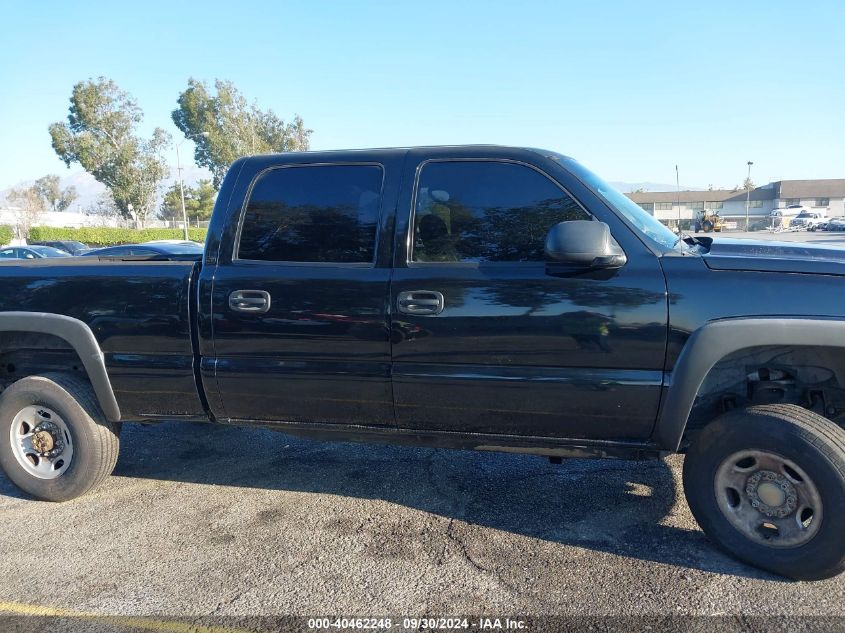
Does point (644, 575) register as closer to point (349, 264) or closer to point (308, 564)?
point (308, 564)

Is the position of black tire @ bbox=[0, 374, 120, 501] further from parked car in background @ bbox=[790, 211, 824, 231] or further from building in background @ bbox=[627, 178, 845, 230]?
building in background @ bbox=[627, 178, 845, 230]

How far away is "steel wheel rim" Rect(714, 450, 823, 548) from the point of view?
2.60m

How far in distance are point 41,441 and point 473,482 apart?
266 centimetres

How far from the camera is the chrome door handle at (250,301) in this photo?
3100 millimetres

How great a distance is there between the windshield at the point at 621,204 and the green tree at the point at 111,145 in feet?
166

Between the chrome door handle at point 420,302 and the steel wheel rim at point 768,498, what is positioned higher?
the chrome door handle at point 420,302

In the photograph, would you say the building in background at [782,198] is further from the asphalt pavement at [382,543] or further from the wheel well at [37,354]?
the wheel well at [37,354]

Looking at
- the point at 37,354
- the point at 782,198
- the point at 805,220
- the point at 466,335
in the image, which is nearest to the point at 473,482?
the point at 466,335

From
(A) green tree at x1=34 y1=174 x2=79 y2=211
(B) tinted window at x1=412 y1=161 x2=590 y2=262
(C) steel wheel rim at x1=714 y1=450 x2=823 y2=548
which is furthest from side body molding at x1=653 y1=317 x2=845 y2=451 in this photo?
(A) green tree at x1=34 y1=174 x2=79 y2=211

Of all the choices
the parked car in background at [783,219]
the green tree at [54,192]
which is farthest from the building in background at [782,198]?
the green tree at [54,192]

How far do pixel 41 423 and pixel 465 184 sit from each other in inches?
115

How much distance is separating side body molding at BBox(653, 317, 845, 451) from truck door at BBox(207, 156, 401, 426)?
53.9 inches

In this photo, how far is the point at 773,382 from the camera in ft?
9.36

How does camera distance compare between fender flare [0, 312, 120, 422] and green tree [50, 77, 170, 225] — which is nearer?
fender flare [0, 312, 120, 422]
